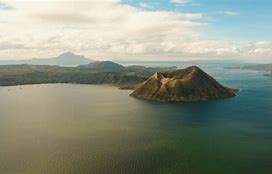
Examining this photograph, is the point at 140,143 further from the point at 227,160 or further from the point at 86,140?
the point at 227,160

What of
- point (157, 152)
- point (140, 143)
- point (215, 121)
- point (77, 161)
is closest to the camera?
point (77, 161)

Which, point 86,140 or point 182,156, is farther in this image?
point 86,140

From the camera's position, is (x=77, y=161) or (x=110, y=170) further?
(x=77, y=161)

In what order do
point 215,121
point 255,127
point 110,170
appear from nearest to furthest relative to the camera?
point 110,170, point 255,127, point 215,121

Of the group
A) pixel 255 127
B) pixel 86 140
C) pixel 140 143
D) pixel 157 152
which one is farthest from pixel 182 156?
pixel 255 127

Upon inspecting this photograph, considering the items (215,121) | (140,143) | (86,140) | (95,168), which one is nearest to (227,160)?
(140,143)

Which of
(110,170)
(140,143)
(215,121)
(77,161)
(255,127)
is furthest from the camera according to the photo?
(215,121)

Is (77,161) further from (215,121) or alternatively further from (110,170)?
(215,121)

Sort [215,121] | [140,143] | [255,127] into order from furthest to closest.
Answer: [215,121], [255,127], [140,143]
